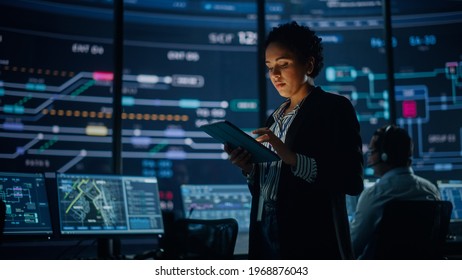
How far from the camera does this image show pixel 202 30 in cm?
634

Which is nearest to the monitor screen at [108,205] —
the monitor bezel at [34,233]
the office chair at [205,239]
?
the monitor bezel at [34,233]

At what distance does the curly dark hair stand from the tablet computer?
1.18ft

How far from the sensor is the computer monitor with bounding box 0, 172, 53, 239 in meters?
3.18

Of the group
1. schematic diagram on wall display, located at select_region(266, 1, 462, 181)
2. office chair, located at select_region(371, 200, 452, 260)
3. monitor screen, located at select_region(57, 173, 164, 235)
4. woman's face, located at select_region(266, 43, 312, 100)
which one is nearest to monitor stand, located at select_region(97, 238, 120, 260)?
monitor screen, located at select_region(57, 173, 164, 235)

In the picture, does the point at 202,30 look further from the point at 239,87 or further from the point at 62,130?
the point at 62,130

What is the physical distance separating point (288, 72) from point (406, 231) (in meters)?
1.16

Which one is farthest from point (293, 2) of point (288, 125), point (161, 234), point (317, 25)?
point (288, 125)

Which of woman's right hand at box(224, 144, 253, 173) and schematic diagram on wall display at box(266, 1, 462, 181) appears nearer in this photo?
woman's right hand at box(224, 144, 253, 173)

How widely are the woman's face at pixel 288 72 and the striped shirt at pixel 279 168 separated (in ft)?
0.24

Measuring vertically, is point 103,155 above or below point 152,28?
below

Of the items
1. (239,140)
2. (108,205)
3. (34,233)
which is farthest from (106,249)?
(239,140)

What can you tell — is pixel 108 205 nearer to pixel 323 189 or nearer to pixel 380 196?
pixel 380 196

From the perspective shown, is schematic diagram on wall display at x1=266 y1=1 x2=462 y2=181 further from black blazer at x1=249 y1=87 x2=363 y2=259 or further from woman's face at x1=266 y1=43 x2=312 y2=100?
black blazer at x1=249 y1=87 x2=363 y2=259

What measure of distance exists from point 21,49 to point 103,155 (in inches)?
48.7
